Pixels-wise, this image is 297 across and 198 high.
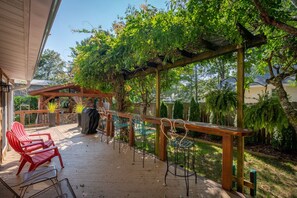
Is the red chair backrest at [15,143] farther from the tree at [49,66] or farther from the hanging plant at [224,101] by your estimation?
the tree at [49,66]

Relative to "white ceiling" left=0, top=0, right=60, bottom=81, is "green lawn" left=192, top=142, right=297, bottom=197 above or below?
below

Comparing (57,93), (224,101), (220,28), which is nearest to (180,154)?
(224,101)

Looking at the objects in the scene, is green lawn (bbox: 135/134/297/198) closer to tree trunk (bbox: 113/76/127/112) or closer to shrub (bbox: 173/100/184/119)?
tree trunk (bbox: 113/76/127/112)

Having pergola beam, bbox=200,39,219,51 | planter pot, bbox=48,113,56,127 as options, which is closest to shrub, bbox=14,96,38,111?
planter pot, bbox=48,113,56,127

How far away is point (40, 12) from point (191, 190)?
3.01 metres

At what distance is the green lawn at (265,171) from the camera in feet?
10.1

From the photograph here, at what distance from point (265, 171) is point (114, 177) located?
3.45 m

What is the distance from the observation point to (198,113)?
24.1ft

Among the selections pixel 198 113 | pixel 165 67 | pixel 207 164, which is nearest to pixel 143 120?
pixel 165 67

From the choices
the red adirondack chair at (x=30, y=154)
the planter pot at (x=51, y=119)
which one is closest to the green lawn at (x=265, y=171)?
the red adirondack chair at (x=30, y=154)

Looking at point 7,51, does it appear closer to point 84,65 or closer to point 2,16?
point 2,16

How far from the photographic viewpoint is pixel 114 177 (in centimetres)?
317

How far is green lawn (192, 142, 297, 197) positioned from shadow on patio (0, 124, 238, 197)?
0.88 meters

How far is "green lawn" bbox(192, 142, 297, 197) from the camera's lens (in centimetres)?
308
